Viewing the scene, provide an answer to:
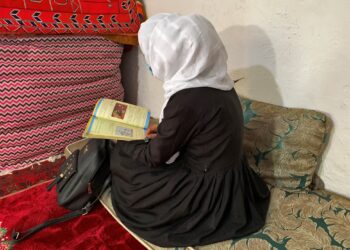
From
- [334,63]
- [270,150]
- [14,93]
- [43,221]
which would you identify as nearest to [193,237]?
[270,150]

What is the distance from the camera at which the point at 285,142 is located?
1.01 m

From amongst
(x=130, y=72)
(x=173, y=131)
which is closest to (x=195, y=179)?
(x=173, y=131)

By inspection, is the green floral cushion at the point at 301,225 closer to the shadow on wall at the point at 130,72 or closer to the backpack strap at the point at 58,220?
the backpack strap at the point at 58,220

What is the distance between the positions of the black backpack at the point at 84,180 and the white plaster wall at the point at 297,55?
70 centimetres

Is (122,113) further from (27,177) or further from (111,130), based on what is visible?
(27,177)

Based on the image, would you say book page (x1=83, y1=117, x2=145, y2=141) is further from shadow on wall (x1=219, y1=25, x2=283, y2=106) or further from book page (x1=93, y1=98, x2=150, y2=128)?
shadow on wall (x1=219, y1=25, x2=283, y2=106)

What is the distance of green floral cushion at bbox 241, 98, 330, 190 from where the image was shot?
0.97 m

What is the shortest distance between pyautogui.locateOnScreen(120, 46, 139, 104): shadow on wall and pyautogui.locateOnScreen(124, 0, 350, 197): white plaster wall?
2.11 ft

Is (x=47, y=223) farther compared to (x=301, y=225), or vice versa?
(x=47, y=223)

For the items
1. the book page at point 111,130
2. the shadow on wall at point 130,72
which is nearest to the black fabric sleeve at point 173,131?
the book page at point 111,130

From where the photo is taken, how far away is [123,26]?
153 centimetres

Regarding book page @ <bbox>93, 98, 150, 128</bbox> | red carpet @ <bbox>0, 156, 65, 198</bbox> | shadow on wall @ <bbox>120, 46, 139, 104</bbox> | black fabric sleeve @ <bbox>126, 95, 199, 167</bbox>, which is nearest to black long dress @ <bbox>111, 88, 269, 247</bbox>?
black fabric sleeve @ <bbox>126, 95, 199, 167</bbox>

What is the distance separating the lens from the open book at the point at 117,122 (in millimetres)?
1123

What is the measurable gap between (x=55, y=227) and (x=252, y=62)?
1.04 meters
